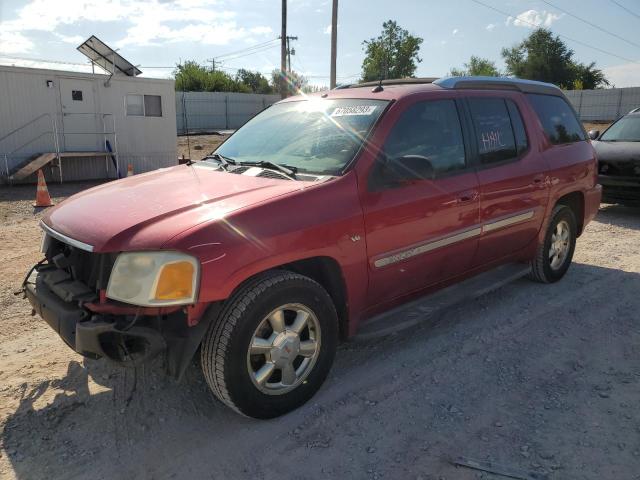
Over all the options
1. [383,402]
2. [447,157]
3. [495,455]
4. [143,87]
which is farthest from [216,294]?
[143,87]

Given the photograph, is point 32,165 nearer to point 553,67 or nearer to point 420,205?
point 420,205

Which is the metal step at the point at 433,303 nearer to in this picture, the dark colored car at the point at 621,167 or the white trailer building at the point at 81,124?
the dark colored car at the point at 621,167

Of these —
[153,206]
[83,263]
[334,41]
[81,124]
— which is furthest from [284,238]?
[334,41]

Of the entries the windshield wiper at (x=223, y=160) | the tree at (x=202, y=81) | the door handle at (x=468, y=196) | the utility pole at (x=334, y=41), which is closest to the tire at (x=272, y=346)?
the windshield wiper at (x=223, y=160)

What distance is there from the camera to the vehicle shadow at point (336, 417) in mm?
Answer: 2574

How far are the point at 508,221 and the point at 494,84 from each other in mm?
1200

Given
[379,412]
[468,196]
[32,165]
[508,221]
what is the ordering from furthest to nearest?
[32,165], [508,221], [468,196], [379,412]

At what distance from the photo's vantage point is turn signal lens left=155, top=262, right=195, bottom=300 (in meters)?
2.44

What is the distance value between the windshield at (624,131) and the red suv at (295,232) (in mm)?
5507

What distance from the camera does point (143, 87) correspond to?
14844mm

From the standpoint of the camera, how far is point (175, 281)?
2.46 m

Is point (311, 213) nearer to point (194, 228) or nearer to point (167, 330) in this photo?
point (194, 228)

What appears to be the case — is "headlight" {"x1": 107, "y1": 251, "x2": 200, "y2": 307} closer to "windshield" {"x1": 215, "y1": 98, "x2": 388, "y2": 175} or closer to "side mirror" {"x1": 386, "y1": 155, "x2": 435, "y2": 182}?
"windshield" {"x1": 215, "y1": 98, "x2": 388, "y2": 175}

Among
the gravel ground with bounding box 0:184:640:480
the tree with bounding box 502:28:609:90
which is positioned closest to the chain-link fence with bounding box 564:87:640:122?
the tree with bounding box 502:28:609:90
